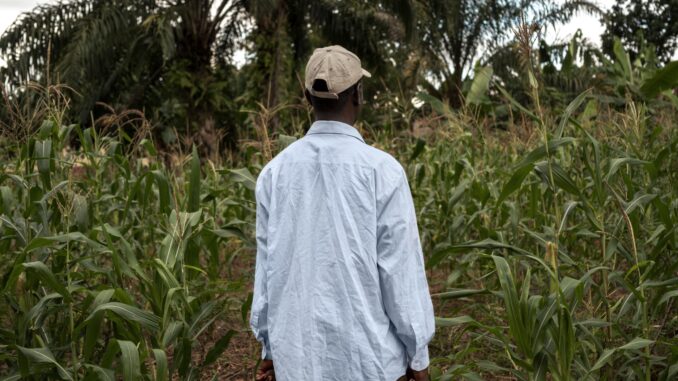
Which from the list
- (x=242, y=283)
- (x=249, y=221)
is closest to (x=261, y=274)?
(x=242, y=283)

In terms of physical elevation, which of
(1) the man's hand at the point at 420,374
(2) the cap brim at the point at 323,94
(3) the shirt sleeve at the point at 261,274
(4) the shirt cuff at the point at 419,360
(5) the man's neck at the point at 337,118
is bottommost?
(1) the man's hand at the point at 420,374

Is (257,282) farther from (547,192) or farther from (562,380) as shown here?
(547,192)

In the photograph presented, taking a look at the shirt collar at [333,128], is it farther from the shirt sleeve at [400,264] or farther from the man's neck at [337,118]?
the shirt sleeve at [400,264]

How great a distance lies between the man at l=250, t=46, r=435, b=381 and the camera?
6.81 feet

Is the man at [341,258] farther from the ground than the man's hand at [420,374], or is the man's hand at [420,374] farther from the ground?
the man at [341,258]

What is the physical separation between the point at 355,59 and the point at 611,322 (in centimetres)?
162

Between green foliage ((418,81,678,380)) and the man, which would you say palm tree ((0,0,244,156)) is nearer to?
green foliage ((418,81,678,380))

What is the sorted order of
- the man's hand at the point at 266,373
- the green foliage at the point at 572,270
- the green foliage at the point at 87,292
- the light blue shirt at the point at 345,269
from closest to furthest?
the light blue shirt at the point at 345,269, the man's hand at the point at 266,373, the green foliage at the point at 572,270, the green foliage at the point at 87,292

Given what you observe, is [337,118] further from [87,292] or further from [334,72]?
[87,292]

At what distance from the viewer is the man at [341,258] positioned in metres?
2.07

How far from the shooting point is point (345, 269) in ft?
6.79

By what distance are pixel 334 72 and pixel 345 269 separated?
0.54 metres

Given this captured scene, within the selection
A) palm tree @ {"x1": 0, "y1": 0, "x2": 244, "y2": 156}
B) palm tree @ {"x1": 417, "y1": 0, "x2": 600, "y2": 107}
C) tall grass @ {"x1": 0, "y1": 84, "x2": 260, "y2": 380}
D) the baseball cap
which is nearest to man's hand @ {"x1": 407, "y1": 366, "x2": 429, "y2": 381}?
the baseball cap

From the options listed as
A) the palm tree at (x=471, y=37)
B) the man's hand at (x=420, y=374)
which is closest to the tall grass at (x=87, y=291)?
the man's hand at (x=420, y=374)
